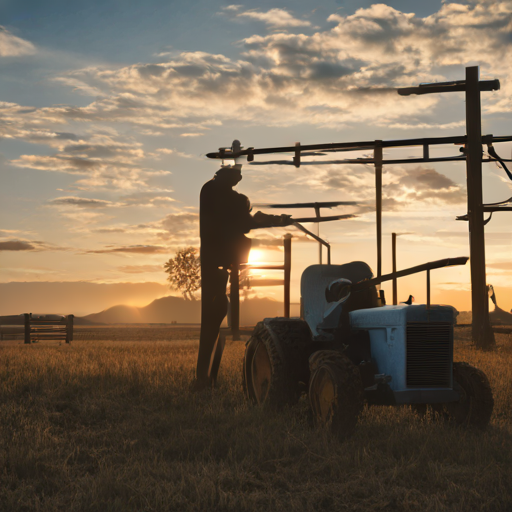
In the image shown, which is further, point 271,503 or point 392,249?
point 392,249

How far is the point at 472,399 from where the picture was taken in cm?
640

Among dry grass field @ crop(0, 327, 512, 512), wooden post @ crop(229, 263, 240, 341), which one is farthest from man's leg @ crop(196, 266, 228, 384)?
wooden post @ crop(229, 263, 240, 341)

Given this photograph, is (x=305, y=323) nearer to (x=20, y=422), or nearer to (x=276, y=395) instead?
(x=276, y=395)

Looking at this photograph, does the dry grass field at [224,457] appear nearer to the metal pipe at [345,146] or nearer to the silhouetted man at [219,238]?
the silhouetted man at [219,238]

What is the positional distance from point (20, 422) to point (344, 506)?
4048 millimetres

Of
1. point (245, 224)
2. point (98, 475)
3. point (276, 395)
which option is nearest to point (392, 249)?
point (245, 224)

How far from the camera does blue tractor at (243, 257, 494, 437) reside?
19.8ft

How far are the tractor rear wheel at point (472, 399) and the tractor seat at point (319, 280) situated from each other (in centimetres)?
153

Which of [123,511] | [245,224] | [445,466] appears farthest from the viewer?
[245,224]

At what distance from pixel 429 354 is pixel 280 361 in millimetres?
1692

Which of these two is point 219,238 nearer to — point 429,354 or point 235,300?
point 429,354

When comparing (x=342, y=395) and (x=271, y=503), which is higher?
(x=342, y=395)

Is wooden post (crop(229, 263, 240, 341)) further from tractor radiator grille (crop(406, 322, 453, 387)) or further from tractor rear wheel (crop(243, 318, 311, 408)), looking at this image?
tractor radiator grille (crop(406, 322, 453, 387))

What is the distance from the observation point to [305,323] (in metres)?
7.40
